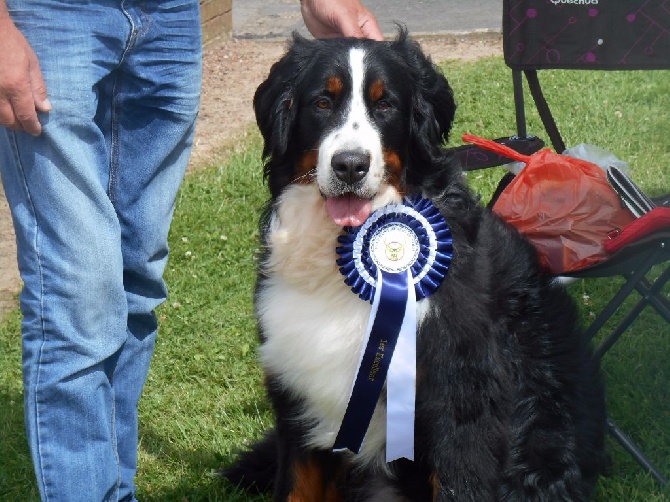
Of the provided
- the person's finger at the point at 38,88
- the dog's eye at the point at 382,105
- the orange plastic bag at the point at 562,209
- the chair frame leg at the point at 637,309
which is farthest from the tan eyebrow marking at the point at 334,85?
the chair frame leg at the point at 637,309

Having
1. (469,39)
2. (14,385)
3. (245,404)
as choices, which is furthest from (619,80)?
(14,385)

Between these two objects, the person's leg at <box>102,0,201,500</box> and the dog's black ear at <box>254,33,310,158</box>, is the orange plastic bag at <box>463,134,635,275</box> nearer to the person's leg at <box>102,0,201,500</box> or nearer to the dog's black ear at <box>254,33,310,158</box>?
the dog's black ear at <box>254,33,310,158</box>

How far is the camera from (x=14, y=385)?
13.6 ft

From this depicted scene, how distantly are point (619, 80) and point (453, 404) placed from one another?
5.50 meters

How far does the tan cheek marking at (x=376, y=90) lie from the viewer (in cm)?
270

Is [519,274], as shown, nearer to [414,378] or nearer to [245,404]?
[414,378]

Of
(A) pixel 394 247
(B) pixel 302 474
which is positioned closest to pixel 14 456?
(B) pixel 302 474

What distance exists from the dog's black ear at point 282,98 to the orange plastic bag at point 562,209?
926 mm

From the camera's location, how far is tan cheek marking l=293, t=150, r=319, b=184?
2763 millimetres

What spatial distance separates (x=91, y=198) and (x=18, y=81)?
1.25 feet

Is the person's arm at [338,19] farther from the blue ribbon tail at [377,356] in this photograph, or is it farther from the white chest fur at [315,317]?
the blue ribbon tail at [377,356]

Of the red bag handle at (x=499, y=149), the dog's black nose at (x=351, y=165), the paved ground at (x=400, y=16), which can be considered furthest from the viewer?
the paved ground at (x=400, y=16)

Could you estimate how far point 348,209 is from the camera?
2734mm

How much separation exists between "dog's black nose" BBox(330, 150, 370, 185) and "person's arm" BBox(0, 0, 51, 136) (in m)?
0.79
